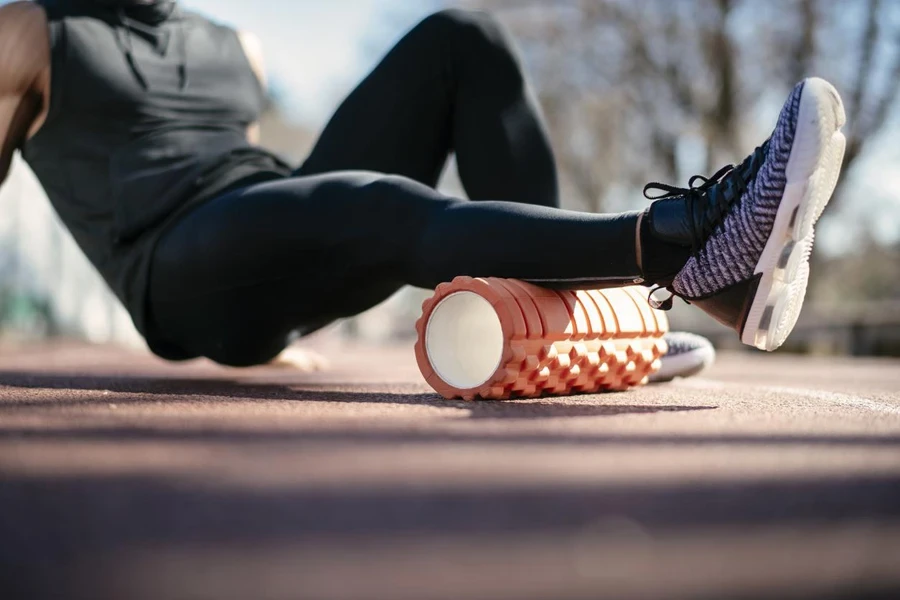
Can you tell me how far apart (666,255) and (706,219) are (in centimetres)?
7

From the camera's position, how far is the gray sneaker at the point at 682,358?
1811 millimetres

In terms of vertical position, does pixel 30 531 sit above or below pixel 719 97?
below

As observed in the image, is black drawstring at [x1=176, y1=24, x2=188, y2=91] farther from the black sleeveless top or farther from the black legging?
the black legging

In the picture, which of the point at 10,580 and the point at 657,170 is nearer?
the point at 10,580

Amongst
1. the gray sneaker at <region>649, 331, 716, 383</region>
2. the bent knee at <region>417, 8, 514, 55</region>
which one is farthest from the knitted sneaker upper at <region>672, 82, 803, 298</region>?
the bent knee at <region>417, 8, 514, 55</region>

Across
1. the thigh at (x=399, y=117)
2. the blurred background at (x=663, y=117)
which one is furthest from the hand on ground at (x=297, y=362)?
the blurred background at (x=663, y=117)

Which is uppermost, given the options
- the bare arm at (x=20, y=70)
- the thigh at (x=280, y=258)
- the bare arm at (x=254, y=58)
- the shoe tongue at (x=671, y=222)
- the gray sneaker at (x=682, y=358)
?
the bare arm at (x=254, y=58)

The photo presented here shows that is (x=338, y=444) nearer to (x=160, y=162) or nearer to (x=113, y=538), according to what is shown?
(x=113, y=538)

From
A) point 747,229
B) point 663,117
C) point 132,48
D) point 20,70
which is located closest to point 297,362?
point 132,48

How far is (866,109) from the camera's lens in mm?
8609

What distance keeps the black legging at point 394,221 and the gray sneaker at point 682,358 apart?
44 cm

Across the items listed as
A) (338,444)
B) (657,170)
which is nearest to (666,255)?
(338,444)

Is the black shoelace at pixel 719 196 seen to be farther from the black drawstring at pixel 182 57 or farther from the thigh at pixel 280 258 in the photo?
the black drawstring at pixel 182 57

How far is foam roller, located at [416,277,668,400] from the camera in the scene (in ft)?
4.15
